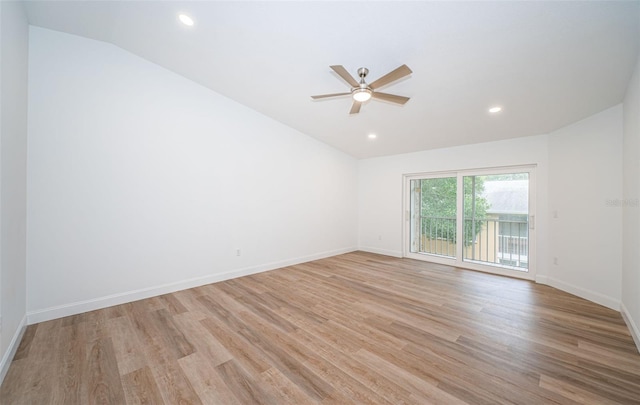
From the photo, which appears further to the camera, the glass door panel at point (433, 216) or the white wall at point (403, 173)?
the glass door panel at point (433, 216)

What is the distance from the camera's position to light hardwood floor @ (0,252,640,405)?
5.62ft

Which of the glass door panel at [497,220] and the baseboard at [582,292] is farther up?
the glass door panel at [497,220]

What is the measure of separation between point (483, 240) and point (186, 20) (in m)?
5.80

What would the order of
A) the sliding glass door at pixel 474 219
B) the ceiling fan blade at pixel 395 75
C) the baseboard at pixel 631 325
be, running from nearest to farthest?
the ceiling fan blade at pixel 395 75, the baseboard at pixel 631 325, the sliding glass door at pixel 474 219

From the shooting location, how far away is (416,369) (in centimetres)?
194

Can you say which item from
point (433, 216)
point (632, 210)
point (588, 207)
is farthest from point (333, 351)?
point (433, 216)

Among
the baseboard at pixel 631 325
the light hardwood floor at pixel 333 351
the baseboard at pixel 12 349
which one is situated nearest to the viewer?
the light hardwood floor at pixel 333 351

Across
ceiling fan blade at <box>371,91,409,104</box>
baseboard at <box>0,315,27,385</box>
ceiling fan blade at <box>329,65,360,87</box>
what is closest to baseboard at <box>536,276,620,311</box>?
ceiling fan blade at <box>371,91,409,104</box>

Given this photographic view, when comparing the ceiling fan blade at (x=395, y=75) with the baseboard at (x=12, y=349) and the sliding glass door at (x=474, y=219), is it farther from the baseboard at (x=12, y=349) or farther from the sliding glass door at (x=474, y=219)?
the baseboard at (x=12, y=349)

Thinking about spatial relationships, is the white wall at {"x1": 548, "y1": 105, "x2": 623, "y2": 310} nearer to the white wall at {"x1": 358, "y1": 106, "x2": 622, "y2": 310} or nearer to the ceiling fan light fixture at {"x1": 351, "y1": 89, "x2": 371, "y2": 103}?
the white wall at {"x1": 358, "y1": 106, "x2": 622, "y2": 310}

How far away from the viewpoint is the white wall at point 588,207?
10.2ft

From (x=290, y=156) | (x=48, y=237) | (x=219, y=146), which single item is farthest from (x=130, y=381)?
(x=290, y=156)

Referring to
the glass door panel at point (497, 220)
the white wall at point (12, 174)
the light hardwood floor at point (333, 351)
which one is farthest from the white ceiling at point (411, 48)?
the light hardwood floor at point (333, 351)

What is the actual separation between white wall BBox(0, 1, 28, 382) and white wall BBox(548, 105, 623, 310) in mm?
6218
